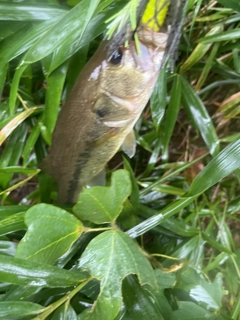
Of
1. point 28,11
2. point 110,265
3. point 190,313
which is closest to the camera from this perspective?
point 110,265

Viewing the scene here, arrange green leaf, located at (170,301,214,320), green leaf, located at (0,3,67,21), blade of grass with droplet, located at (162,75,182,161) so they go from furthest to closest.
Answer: blade of grass with droplet, located at (162,75,182,161), green leaf, located at (0,3,67,21), green leaf, located at (170,301,214,320)

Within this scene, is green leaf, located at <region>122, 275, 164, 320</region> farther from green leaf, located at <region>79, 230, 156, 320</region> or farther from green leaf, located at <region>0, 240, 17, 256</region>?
green leaf, located at <region>0, 240, 17, 256</region>

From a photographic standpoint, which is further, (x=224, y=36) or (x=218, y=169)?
(x=224, y=36)

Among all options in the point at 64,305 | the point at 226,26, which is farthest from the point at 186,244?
the point at 226,26

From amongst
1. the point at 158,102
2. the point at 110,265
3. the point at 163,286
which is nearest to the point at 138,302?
the point at 163,286

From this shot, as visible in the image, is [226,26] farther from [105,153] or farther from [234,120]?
[105,153]

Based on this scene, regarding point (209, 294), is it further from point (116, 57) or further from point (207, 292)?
point (116, 57)

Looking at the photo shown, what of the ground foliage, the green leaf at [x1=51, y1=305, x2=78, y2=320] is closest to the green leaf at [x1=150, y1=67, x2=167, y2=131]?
the ground foliage

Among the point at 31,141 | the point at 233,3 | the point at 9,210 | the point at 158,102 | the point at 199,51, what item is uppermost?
the point at 233,3
